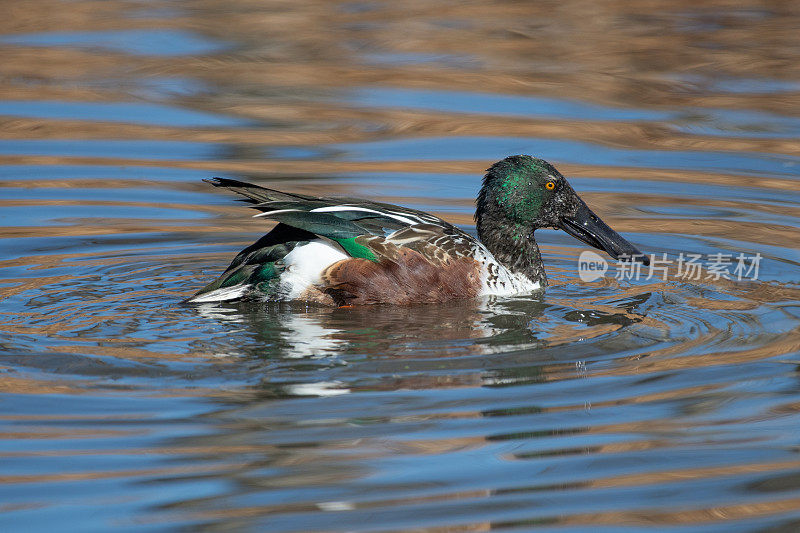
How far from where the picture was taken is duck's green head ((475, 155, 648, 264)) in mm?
8133

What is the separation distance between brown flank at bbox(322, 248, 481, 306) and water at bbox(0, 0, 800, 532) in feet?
0.41

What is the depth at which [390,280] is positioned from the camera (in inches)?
293

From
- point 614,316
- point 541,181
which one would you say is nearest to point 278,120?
point 541,181

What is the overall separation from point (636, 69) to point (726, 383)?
855 cm

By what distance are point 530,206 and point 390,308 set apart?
132cm

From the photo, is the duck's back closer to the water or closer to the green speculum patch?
the green speculum patch

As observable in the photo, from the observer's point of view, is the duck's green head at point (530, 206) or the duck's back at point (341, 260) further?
the duck's green head at point (530, 206)

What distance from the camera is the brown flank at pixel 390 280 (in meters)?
7.41

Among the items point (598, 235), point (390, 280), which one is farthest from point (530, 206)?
point (390, 280)

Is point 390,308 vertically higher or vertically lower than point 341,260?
lower

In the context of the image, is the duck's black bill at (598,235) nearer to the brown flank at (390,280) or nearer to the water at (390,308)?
the water at (390,308)

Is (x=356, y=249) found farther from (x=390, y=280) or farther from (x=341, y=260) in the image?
(x=390, y=280)

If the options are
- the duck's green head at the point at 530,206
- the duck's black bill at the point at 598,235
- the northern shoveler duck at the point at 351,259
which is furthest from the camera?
the duck's black bill at the point at 598,235

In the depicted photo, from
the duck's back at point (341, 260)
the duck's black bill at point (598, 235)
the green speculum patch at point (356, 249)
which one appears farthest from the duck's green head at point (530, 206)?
the green speculum patch at point (356, 249)
